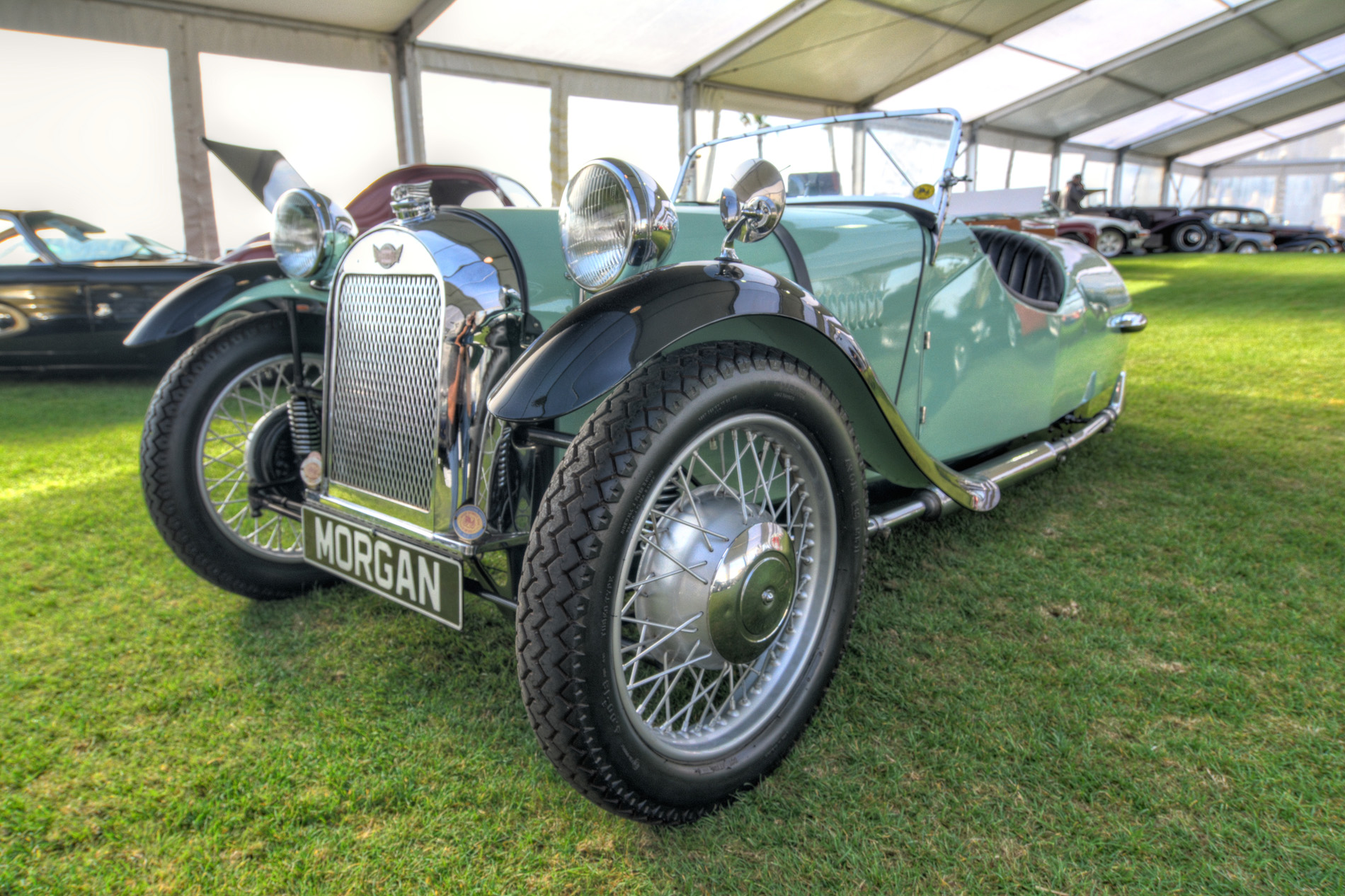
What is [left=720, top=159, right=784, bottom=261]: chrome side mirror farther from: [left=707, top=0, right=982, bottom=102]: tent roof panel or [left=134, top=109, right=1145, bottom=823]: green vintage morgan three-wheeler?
[left=707, top=0, right=982, bottom=102]: tent roof panel

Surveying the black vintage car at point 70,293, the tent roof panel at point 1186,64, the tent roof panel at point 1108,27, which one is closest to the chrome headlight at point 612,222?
the black vintage car at point 70,293

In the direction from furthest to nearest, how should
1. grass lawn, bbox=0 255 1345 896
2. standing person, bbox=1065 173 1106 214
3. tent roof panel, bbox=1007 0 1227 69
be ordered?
standing person, bbox=1065 173 1106 214, tent roof panel, bbox=1007 0 1227 69, grass lawn, bbox=0 255 1345 896

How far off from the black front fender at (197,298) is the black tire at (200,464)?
117 mm

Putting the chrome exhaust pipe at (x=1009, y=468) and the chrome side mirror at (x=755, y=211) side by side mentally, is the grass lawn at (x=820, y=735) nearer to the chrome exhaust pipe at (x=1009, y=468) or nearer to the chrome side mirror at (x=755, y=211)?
the chrome exhaust pipe at (x=1009, y=468)

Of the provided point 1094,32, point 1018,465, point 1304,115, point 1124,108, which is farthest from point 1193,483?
point 1304,115

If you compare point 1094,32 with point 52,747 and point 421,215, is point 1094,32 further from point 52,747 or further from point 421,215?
point 52,747

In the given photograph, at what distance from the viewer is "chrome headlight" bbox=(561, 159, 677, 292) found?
4.46ft

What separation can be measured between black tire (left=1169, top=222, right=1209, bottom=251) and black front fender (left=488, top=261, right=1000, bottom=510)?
62.9 ft

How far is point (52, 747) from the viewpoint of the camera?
63.7 inches

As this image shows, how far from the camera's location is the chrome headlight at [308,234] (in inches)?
79.7

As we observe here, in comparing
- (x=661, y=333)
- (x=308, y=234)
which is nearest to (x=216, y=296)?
(x=308, y=234)

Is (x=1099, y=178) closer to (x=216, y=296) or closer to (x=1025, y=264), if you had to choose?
(x=1025, y=264)

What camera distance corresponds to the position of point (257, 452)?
2107 millimetres

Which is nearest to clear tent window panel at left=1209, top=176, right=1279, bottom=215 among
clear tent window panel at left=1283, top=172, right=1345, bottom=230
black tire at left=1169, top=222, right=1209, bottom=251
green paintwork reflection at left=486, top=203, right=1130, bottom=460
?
clear tent window panel at left=1283, top=172, right=1345, bottom=230
